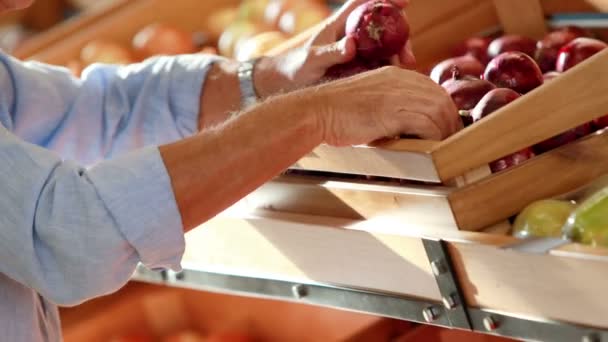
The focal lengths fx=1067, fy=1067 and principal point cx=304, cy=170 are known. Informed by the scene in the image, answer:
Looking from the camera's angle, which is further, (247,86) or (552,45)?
(247,86)

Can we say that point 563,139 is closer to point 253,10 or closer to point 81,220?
point 81,220

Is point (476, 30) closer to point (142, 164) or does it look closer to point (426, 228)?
point (426, 228)

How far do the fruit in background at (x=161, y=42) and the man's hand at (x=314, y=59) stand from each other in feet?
2.61

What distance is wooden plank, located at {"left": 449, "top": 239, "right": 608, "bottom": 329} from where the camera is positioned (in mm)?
1108

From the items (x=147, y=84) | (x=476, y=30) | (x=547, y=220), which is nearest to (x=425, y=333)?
(x=476, y=30)

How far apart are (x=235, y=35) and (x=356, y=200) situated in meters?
1.08

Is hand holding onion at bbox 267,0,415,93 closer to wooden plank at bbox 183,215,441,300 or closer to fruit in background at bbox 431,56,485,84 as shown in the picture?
fruit in background at bbox 431,56,485,84

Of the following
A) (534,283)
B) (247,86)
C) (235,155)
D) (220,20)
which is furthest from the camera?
(220,20)

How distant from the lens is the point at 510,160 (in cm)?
133

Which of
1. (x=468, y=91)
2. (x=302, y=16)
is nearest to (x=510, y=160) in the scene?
(x=468, y=91)

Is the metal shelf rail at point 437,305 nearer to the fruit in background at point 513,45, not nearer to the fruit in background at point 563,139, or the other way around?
the fruit in background at point 563,139

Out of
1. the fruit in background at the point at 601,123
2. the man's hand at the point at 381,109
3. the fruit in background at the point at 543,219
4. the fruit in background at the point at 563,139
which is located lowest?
the fruit in background at the point at 543,219

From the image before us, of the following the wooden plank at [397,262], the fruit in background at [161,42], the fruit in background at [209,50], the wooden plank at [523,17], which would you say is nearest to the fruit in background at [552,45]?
the wooden plank at [523,17]

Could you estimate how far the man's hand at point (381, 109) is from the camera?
1323 mm
